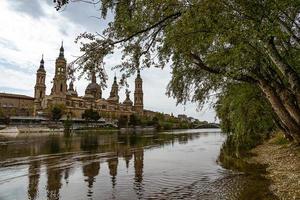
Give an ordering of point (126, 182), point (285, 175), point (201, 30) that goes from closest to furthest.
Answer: point (201, 30) → point (285, 175) → point (126, 182)

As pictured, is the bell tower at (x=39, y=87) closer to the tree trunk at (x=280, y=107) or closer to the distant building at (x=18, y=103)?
the distant building at (x=18, y=103)

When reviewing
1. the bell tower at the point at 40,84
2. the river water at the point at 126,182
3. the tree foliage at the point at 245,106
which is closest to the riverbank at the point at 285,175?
the river water at the point at 126,182

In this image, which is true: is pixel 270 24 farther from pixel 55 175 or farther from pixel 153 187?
pixel 55 175

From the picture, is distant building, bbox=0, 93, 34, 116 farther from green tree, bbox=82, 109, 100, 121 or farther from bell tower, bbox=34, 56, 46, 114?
green tree, bbox=82, 109, 100, 121

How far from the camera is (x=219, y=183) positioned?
17984 mm

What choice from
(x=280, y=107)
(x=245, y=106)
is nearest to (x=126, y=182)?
(x=280, y=107)

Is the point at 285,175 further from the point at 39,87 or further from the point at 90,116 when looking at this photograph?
the point at 39,87

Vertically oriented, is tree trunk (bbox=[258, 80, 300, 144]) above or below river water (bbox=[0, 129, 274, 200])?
above

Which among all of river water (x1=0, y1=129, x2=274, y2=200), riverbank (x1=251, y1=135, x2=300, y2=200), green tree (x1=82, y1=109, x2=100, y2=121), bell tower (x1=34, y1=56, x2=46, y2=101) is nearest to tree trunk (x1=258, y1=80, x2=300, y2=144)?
riverbank (x1=251, y1=135, x2=300, y2=200)

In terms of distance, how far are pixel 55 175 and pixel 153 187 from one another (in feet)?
24.0

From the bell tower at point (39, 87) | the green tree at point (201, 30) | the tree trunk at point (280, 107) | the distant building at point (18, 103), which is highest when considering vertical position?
the bell tower at point (39, 87)

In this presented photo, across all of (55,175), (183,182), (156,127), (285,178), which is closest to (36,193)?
(55,175)

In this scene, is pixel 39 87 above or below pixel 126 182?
above

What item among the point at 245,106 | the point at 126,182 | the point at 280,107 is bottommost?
the point at 126,182
